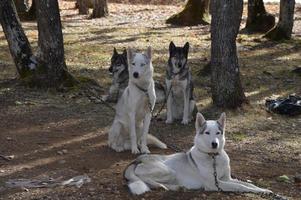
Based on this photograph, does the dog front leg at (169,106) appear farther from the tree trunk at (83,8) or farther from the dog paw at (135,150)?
the tree trunk at (83,8)

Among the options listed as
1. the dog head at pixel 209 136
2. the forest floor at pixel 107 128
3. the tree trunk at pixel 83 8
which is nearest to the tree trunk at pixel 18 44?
the forest floor at pixel 107 128

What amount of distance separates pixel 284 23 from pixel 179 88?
10.3 metres

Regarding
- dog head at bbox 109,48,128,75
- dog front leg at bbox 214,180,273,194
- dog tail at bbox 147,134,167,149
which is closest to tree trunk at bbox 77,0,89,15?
dog head at bbox 109,48,128,75

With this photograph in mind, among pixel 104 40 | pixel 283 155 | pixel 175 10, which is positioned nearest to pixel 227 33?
pixel 283 155

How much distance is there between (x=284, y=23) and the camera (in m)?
20.0

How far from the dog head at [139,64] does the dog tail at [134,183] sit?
2.02 meters

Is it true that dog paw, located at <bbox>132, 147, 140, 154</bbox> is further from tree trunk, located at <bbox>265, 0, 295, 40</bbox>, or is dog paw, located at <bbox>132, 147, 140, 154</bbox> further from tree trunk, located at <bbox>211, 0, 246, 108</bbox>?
tree trunk, located at <bbox>265, 0, 295, 40</bbox>

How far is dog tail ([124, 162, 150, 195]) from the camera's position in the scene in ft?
21.9

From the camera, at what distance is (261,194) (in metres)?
6.87

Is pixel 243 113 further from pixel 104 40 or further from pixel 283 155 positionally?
pixel 104 40

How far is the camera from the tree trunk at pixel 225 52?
11133 millimetres

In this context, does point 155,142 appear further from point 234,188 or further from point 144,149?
point 234,188

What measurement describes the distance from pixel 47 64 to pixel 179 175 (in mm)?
6312

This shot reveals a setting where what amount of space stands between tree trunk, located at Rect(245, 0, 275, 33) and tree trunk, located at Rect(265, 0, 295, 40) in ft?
4.73
